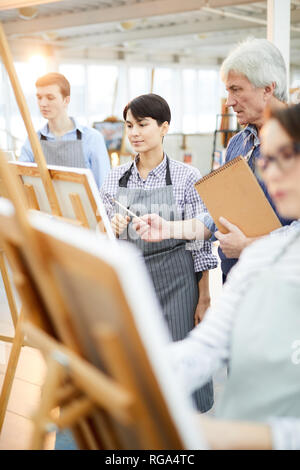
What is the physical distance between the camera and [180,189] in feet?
7.10

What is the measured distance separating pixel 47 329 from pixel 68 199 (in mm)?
938

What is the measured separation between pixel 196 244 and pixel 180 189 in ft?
0.81

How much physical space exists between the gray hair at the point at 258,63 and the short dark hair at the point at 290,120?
89 centimetres

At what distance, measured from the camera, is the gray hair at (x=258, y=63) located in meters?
1.80

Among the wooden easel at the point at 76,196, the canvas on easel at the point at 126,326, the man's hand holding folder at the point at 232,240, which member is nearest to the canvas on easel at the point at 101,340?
the canvas on easel at the point at 126,326

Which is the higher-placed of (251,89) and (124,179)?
(251,89)

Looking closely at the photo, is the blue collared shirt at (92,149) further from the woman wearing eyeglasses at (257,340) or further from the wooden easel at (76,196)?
the woman wearing eyeglasses at (257,340)

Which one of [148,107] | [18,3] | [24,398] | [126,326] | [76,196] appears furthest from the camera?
[18,3]

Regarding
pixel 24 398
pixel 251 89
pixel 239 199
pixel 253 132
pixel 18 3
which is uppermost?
pixel 18 3

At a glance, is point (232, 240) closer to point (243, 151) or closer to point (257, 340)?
point (243, 151)

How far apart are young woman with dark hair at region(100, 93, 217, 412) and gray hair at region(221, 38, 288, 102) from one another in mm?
438

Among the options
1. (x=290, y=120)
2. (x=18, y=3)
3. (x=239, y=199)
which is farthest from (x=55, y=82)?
(x=290, y=120)

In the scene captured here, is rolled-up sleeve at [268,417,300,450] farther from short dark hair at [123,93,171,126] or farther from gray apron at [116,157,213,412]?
short dark hair at [123,93,171,126]

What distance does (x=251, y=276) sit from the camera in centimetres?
113
